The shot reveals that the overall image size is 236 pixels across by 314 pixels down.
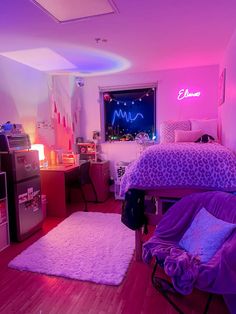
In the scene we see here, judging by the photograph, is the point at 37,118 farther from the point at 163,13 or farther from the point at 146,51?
the point at 163,13

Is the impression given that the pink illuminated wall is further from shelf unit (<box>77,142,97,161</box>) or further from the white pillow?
the white pillow

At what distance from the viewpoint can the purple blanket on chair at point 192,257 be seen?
1.39 metres

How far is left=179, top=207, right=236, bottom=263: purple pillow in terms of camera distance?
5.25ft

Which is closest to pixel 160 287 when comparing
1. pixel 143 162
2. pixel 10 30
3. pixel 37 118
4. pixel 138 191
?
pixel 138 191

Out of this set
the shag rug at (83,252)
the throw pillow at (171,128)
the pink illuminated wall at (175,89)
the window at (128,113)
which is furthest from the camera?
the window at (128,113)

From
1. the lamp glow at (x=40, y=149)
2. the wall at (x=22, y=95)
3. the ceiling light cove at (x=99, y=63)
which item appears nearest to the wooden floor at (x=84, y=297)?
the lamp glow at (x=40, y=149)

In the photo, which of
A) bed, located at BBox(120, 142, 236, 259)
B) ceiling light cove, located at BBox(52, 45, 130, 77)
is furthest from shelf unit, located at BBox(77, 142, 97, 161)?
bed, located at BBox(120, 142, 236, 259)

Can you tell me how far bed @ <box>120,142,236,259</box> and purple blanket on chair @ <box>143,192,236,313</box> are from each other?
141 millimetres

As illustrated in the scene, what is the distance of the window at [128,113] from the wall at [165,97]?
155mm

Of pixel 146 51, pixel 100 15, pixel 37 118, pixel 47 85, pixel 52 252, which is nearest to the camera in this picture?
pixel 100 15

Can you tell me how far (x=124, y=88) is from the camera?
14.8ft

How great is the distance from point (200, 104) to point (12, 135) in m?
3.09

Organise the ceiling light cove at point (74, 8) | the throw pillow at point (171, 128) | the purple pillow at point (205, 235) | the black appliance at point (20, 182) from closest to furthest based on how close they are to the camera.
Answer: the purple pillow at point (205, 235)
the ceiling light cove at point (74, 8)
the black appliance at point (20, 182)
the throw pillow at point (171, 128)

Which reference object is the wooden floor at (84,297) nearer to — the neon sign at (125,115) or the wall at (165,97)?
the wall at (165,97)
